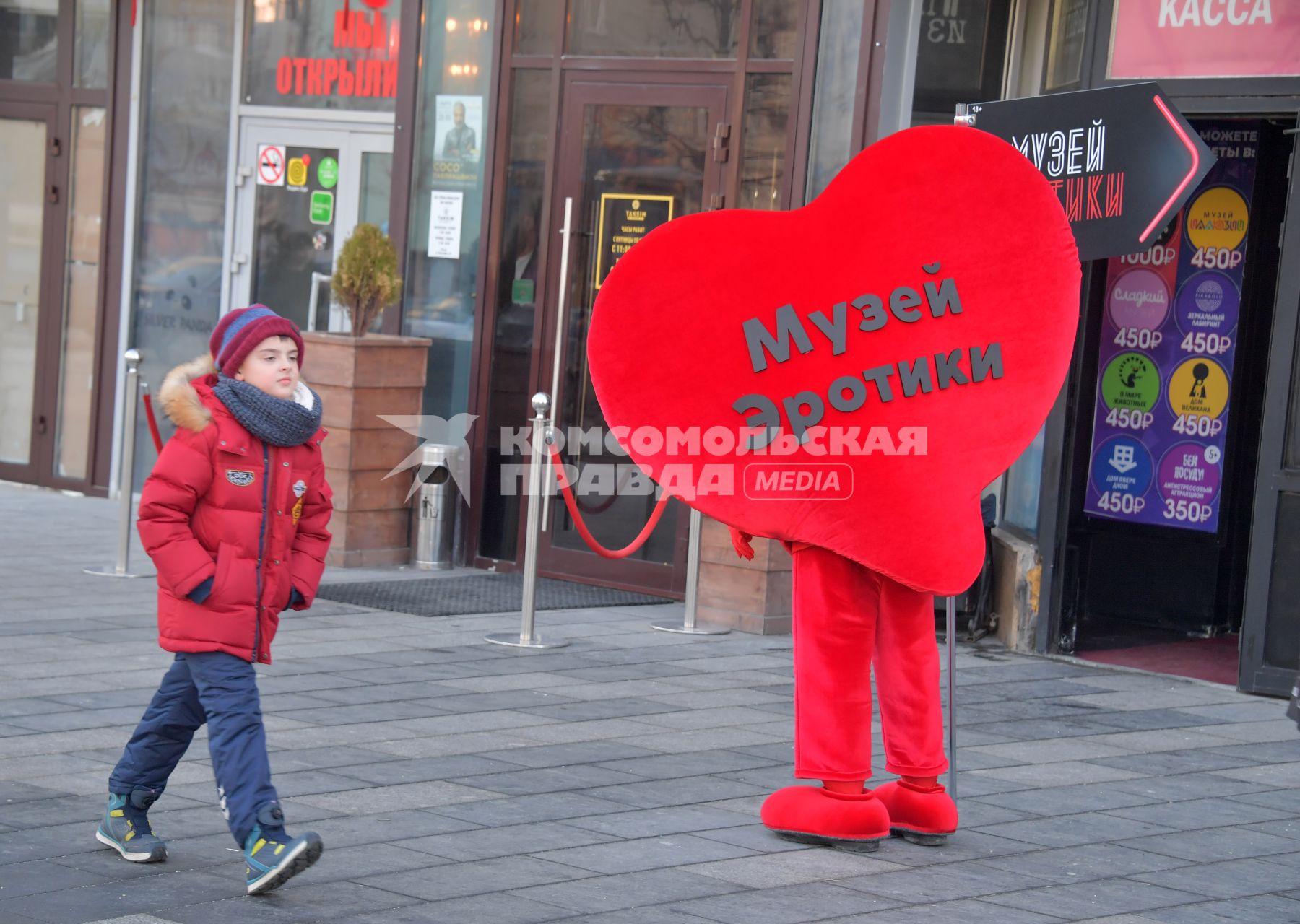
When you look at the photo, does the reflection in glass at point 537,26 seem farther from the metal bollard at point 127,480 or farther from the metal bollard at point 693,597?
the metal bollard at point 693,597

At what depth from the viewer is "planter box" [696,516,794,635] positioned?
9109 mm

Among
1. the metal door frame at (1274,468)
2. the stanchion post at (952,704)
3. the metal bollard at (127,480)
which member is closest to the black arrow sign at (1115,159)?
the stanchion post at (952,704)

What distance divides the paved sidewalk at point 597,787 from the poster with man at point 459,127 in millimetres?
3146

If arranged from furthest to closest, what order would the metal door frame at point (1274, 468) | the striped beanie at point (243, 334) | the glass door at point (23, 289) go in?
the glass door at point (23, 289) → the metal door frame at point (1274, 468) → the striped beanie at point (243, 334)

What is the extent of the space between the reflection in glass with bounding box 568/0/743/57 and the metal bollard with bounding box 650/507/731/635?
2658mm

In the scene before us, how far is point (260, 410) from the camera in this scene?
485cm

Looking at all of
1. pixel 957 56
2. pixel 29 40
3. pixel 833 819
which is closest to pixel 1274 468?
pixel 957 56

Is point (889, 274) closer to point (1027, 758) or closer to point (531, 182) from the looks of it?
point (1027, 758)

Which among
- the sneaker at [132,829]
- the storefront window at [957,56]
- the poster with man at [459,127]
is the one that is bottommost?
the sneaker at [132,829]

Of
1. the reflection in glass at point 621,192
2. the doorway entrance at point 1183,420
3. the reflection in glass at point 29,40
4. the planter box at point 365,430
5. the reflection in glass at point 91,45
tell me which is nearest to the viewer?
the doorway entrance at point 1183,420

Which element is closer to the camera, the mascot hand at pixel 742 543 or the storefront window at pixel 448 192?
the mascot hand at pixel 742 543

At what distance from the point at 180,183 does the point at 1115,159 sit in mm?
7872

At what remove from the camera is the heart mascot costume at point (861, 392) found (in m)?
5.41

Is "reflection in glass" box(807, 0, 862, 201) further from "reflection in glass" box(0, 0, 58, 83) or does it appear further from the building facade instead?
"reflection in glass" box(0, 0, 58, 83)
